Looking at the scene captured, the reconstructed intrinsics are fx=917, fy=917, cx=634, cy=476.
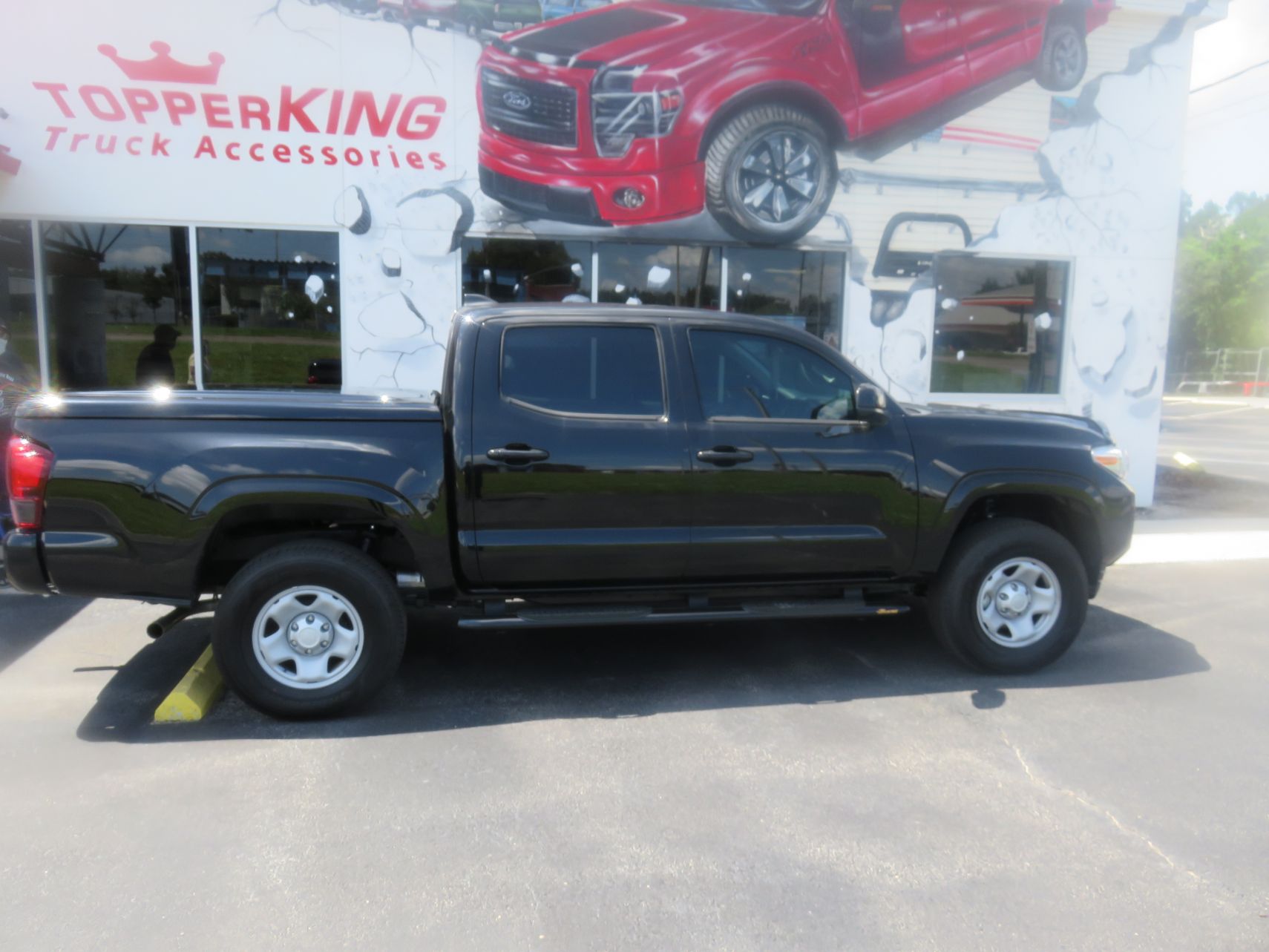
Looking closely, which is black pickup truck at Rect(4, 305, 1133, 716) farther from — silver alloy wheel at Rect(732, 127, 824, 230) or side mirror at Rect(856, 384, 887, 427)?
silver alloy wheel at Rect(732, 127, 824, 230)

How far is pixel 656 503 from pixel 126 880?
257 centimetres

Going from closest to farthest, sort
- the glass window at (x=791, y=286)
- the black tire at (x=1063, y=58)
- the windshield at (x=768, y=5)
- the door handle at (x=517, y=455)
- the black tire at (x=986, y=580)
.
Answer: the door handle at (x=517, y=455) < the black tire at (x=986, y=580) < the windshield at (x=768, y=5) < the glass window at (x=791, y=286) < the black tire at (x=1063, y=58)

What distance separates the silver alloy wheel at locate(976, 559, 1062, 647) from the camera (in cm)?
486

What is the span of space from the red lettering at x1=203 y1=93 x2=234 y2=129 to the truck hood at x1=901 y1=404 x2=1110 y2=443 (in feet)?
22.6

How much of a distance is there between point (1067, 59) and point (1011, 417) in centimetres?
726

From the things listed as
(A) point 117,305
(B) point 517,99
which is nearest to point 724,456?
(B) point 517,99

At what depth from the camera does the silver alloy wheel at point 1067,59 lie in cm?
1012

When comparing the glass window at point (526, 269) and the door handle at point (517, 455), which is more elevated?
the glass window at point (526, 269)

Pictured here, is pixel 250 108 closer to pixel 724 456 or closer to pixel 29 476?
pixel 29 476

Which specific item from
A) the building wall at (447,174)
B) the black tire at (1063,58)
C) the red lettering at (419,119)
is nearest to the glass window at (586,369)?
the building wall at (447,174)

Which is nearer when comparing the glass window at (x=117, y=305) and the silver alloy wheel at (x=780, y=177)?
the glass window at (x=117, y=305)

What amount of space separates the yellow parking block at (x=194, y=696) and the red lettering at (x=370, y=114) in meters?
5.86

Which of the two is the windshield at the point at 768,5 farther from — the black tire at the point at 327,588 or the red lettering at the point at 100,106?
the black tire at the point at 327,588

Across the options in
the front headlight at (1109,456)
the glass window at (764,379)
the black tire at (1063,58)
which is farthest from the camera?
the black tire at (1063,58)
